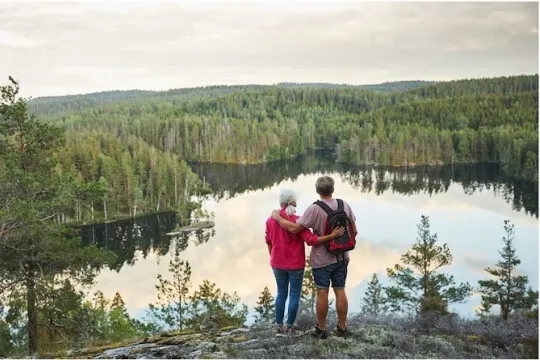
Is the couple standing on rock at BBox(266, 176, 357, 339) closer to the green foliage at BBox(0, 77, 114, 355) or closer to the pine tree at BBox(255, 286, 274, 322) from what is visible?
the green foliage at BBox(0, 77, 114, 355)

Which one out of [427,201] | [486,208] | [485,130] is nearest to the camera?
[486,208]

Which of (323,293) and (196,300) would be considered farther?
(196,300)

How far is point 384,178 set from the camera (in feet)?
227

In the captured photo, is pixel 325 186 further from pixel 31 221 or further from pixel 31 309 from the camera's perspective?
pixel 31 309

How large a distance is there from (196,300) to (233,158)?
73.6m

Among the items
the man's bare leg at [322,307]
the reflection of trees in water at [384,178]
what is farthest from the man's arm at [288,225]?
the reflection of trees in water at [384,178]

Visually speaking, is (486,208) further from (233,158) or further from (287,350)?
(233,158)

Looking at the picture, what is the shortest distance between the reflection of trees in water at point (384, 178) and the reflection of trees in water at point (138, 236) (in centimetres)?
1289

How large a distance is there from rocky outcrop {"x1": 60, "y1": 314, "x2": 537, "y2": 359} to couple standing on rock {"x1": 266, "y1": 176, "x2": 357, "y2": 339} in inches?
10.1

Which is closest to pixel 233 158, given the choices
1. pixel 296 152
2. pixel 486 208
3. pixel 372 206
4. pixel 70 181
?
pixel 296 152

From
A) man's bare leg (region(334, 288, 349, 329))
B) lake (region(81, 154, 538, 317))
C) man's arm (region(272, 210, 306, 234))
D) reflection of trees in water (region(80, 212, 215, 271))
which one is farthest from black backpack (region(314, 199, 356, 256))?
reflection of trees in water (region(80, 212, 215, 271))

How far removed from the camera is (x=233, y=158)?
9306cm

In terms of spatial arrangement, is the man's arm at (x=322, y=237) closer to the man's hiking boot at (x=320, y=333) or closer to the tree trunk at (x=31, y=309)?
the man's hiking boot at (x=320, y=333)

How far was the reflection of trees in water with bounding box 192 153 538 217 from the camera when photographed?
188ft
